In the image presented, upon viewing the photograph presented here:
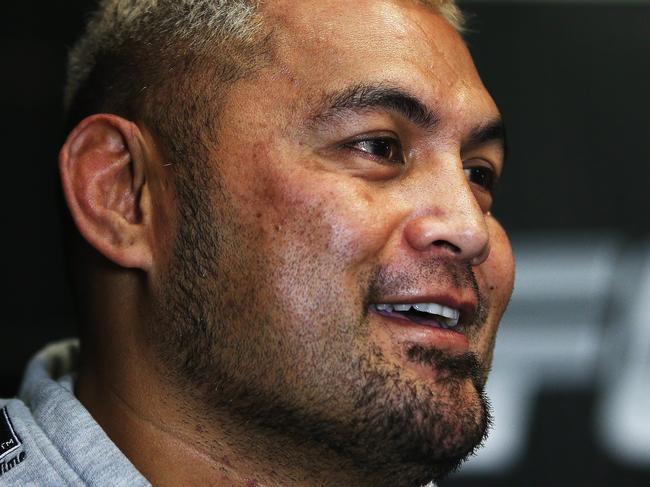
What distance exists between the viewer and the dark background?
1792 mm

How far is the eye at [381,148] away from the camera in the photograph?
3.68 ft

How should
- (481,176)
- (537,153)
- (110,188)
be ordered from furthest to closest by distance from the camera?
(537,153)
(481,176)
(110,188)

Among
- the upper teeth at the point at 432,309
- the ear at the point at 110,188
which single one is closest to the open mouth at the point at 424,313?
the upper teeth at the point at 432,309

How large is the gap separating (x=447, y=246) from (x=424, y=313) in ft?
0.26

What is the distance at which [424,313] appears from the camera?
110 centimetres

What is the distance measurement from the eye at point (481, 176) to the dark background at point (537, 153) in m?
0.58

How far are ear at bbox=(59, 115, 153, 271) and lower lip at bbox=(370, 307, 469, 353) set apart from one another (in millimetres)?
286

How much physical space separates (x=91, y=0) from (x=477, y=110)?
35.5 inches

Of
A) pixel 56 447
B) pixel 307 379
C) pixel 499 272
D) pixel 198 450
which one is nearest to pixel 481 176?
pixel 499 272

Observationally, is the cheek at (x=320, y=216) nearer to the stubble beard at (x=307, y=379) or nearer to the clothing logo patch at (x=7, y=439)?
the stubble beard at (x=307, y=379)

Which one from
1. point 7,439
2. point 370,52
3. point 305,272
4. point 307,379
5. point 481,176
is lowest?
point 7,439

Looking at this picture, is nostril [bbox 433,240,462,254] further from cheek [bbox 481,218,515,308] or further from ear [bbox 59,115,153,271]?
ear [bbox 59,115,153,271]

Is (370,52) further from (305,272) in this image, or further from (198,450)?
(198,450)

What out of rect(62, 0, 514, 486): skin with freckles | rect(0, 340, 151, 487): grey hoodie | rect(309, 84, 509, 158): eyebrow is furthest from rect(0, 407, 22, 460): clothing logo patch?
rect(309, 84, 509, 158): eyebrow
